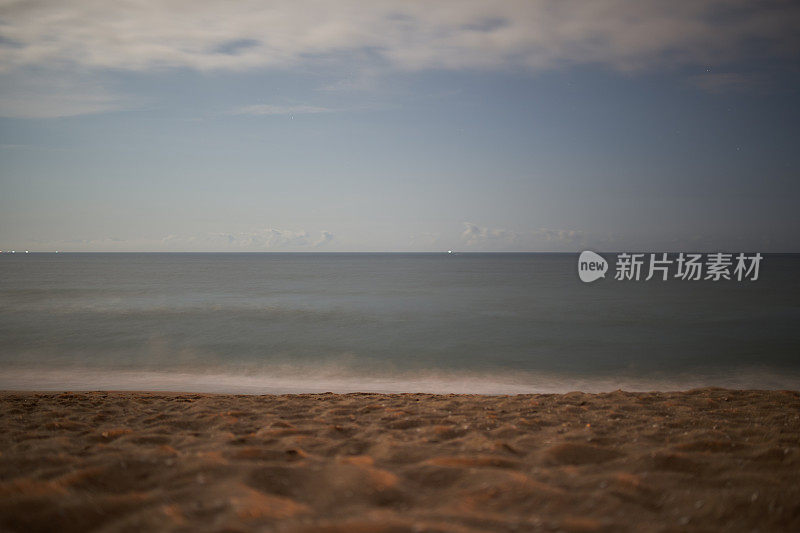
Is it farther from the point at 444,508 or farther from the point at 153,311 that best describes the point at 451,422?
the point at 153,311

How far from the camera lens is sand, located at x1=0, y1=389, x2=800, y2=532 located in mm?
2508

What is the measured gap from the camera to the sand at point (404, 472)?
2.51 m

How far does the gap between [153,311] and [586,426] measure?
26.6m

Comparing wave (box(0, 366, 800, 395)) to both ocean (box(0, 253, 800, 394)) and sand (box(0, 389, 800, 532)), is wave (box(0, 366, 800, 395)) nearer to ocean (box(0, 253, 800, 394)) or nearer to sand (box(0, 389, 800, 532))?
ocean (box(0, 253, 800, 394))

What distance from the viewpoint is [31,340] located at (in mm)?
16625

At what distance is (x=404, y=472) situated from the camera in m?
3.21

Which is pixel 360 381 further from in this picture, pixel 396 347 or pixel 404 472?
pixel 404 472

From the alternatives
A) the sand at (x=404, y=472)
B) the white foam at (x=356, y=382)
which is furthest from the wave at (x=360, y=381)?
the sand at (x=404, y=472)

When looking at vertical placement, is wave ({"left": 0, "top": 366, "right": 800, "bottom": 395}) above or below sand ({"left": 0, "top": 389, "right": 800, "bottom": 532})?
below

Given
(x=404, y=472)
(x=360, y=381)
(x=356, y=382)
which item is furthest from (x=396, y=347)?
(x=404, y=472)

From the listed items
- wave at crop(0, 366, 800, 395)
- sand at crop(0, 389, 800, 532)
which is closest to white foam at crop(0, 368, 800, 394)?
wave at crop(0, 366, 800, 395)

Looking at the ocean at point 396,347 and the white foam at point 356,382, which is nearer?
the white foam at point 356,382

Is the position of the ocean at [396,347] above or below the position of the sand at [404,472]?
below

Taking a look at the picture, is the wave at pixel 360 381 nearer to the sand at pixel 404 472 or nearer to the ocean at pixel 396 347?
the ocean at pixel 396 347
